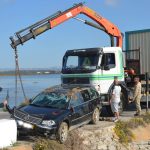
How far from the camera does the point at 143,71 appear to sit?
72.8 feet

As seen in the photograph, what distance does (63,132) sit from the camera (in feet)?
45.0

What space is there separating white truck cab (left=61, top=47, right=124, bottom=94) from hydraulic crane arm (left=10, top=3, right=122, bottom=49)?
1681mm

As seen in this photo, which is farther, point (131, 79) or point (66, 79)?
point (131, 79)

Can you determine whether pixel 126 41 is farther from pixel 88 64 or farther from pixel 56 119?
pixel 56 119

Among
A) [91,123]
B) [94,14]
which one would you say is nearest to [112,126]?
[91,123]

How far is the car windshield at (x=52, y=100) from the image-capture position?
47.9ft

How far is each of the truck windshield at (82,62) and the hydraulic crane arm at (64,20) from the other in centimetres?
183

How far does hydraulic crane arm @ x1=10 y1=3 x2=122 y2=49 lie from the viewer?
742 inches

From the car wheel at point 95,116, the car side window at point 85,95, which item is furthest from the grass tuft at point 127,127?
the car side window at point 85,95

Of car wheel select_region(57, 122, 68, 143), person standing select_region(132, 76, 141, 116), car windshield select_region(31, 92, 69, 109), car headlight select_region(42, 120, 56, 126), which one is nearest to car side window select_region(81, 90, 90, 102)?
car windshield select_region(31, 92, 69, 109)

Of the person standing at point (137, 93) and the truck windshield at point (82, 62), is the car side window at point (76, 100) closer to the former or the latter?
the truck windshield at point (82, 62)

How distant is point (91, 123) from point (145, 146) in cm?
221

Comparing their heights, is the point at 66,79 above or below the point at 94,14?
below

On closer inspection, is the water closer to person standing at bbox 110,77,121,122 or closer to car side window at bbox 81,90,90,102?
person standing at bbox 110,77,121,122
